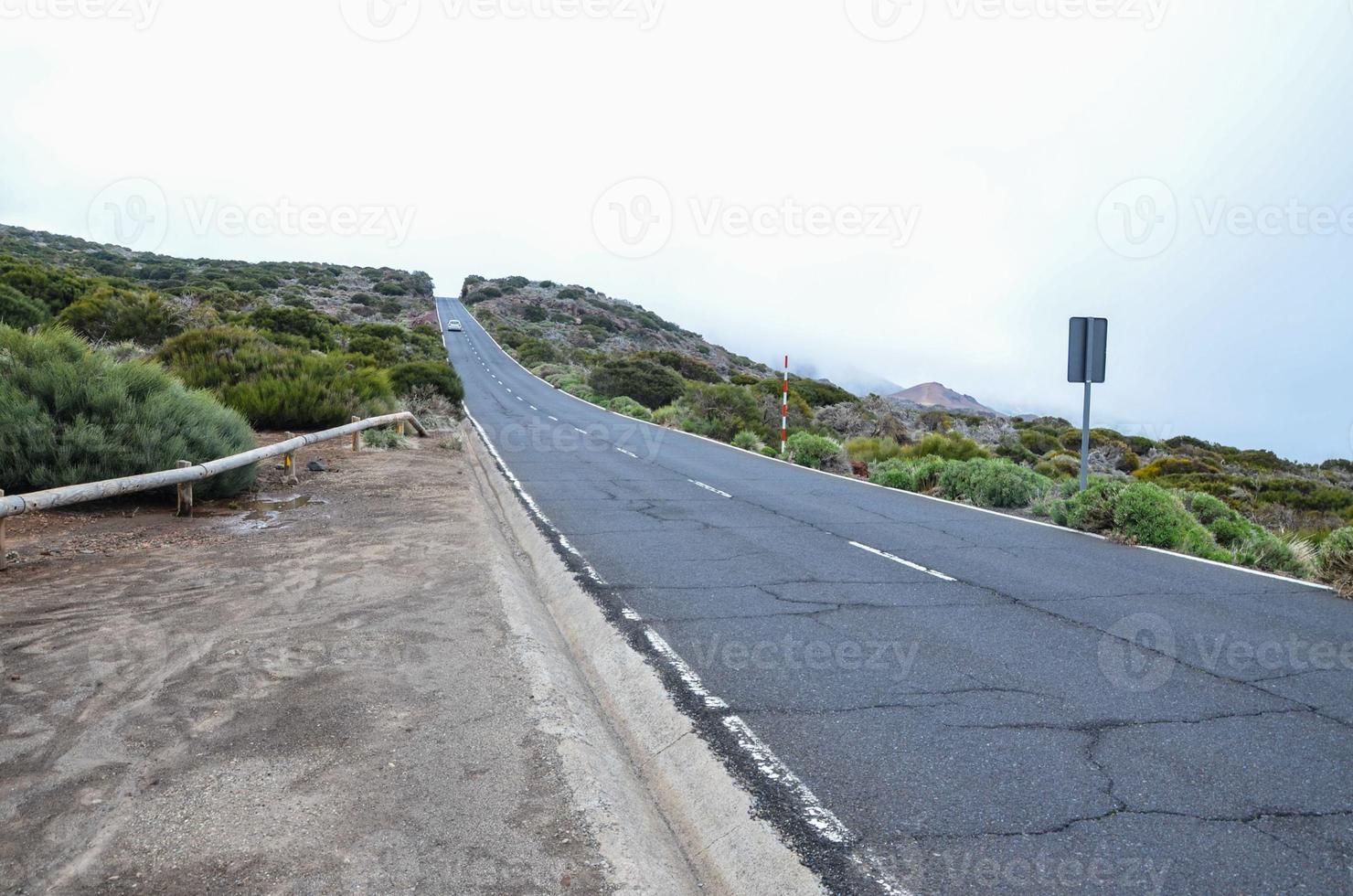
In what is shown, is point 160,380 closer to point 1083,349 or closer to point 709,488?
point 709,488

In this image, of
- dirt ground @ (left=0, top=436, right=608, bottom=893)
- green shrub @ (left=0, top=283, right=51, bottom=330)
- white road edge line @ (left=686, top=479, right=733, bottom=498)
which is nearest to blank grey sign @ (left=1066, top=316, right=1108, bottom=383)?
white road edge line @ (left=686, top=479, right=733, bottom=498)

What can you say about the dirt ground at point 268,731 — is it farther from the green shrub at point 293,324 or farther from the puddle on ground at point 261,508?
the green shrub at point 293,324

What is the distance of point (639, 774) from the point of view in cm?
412

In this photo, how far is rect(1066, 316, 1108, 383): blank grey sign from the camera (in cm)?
1264

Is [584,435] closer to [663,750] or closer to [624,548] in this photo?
[624,548]

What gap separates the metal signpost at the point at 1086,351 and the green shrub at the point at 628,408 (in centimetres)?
2224

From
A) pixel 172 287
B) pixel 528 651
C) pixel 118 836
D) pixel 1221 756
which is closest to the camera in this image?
pixel 118 836

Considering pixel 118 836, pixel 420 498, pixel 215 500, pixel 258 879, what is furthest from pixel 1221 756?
pixel 215 500

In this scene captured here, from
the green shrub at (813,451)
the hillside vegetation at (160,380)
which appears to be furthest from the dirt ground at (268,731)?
the green shrub at (813,451)

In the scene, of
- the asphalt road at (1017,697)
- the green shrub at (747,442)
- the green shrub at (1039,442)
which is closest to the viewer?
the asphalt road at (1017,697)

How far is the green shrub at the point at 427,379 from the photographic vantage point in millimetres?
28906

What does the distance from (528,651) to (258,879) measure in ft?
8.50

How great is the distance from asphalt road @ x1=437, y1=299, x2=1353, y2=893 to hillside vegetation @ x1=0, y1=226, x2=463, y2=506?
504cm

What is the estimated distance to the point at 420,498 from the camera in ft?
37.7
